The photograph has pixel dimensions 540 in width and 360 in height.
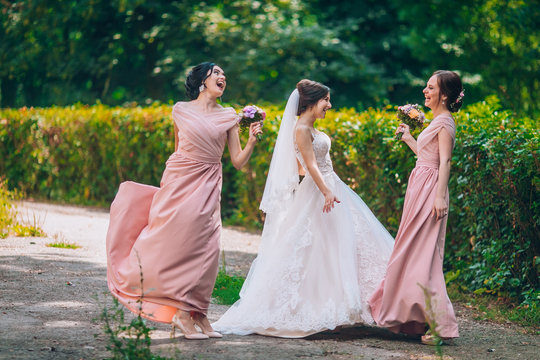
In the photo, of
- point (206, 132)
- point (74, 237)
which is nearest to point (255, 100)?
point (74, 237)

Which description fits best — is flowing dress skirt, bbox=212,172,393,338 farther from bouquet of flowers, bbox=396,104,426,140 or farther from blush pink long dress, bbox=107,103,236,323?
bouquet of flowers, bbox=396,104,426,140

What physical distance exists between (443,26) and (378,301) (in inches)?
615

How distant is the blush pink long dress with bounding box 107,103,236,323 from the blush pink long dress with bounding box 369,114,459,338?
1321 mm

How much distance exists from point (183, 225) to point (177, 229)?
0.05m

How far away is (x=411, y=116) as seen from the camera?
587cm

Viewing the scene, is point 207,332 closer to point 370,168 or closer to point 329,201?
point 329,201

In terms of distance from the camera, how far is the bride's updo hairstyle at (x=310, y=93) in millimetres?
5633

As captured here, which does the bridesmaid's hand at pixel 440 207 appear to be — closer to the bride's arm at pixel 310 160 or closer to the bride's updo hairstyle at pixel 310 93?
the bride's arm at pixel 310 160

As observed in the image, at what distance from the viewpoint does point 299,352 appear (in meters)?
4.87

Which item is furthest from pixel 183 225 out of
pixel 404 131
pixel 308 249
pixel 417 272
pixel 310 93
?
pixel 404 131

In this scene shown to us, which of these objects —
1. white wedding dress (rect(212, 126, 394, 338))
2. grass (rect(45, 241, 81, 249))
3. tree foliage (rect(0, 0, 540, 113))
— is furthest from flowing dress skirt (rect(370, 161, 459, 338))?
tree foliage (rect(0, 0, 540, 113))

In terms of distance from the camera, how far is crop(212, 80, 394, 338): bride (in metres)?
5.35

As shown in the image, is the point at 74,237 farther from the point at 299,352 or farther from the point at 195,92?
the point at 299,352

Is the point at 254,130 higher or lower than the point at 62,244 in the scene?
higher
